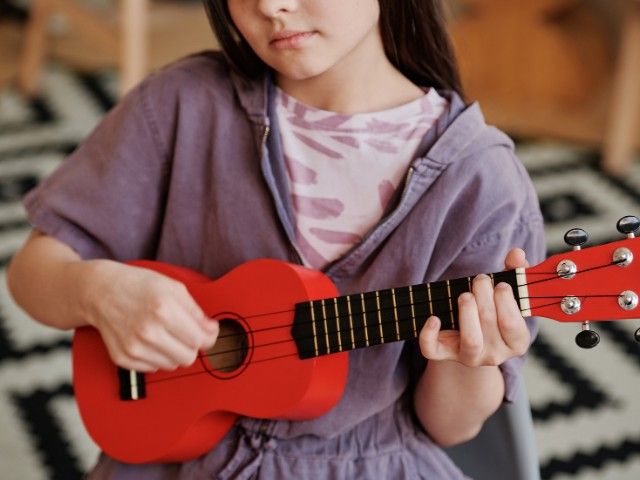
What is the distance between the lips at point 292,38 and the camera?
40.2 inches

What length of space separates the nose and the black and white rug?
88 centimetres

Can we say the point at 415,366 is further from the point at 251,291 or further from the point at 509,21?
the point at 509,21

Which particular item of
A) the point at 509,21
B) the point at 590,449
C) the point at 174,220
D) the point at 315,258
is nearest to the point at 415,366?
the point at 315,258

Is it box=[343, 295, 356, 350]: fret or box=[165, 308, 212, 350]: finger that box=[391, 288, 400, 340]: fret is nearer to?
box=[343, 295, 356, 350]: fret

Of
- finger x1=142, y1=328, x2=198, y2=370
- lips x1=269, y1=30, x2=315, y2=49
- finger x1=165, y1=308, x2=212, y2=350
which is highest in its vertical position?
lips x1=269, y1=30, x2=315, y2=49

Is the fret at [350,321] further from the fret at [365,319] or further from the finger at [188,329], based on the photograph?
the finger at [188,329]

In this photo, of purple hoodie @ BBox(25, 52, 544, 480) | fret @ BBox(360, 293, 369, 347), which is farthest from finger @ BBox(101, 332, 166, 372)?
Result: fret @ BBox(360, 293, 369, 347)

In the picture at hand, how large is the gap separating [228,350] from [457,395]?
226mm

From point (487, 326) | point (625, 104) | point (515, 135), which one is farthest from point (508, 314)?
point (515, 135)

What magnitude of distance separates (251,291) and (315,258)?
9 cm

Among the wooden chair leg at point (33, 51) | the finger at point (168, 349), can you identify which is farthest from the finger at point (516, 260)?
the wooden chair leg at point (33, 51)

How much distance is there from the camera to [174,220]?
116cm

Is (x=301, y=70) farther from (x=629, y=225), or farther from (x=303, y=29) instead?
(x=629, y=225)

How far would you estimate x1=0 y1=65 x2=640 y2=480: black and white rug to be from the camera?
5.50 ft
